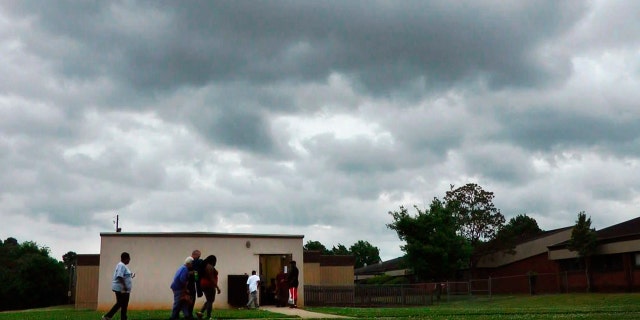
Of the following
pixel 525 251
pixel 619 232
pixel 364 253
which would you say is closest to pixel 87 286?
pixel 619 232

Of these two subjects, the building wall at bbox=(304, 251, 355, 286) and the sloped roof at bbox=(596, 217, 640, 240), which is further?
the building wall at bbox=(304, 251, 355, 286)

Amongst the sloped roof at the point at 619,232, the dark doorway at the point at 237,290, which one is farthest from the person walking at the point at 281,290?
the sloped roof at the point at 619,232

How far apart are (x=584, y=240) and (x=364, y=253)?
9859 centimetres

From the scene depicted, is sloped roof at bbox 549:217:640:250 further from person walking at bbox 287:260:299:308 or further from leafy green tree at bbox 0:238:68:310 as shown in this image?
leafy green tree at bbox 0:238:68:310

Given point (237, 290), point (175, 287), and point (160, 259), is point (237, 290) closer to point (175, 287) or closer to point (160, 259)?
point (160, 259)

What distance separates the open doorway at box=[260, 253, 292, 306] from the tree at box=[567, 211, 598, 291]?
21237 mm

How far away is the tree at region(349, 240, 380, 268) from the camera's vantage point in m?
140

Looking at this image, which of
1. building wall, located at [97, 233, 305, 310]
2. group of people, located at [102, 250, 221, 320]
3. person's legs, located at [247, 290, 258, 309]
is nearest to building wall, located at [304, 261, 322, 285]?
building wall, located at [97, 233, 305, 310]

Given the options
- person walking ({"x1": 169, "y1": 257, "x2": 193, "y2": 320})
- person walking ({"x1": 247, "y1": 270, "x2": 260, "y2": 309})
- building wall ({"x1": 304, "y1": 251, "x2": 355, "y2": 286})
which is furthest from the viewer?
building wall ({"x1": 304, "y1": 251, "x2": 355, "y2": 286})

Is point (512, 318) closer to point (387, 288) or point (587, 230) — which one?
point (387, 288)

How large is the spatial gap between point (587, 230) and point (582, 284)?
150 inches

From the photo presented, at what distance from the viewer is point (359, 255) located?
142 metres

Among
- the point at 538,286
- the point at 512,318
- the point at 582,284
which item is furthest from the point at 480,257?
the point at 512,318

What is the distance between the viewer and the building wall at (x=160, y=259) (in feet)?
99.1
